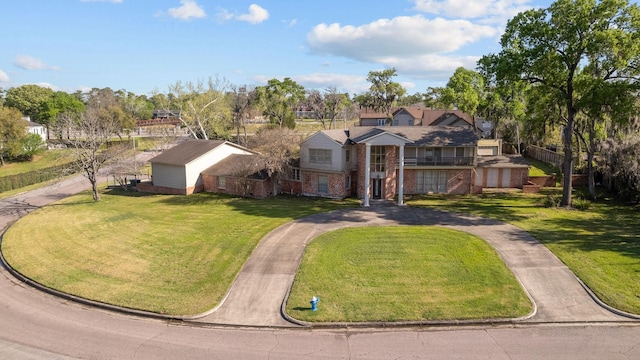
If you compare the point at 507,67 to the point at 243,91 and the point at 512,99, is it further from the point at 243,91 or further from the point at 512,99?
the point at 243,91

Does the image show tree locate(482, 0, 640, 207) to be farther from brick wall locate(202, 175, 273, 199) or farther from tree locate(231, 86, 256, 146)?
tree locate(231, 86, 256, 146)

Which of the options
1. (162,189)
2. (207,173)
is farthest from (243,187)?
(162,189)

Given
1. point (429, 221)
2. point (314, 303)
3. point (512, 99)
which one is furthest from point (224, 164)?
point (512, 99)

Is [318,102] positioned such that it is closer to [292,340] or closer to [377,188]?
[377,188]

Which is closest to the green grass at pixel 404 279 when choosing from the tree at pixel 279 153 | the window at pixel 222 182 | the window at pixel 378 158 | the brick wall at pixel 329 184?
the brick wall at pixel 329 184

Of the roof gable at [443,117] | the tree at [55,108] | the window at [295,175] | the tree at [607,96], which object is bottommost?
the window at [295,175]

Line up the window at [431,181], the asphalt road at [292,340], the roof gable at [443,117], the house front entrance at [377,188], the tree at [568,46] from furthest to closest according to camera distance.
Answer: the roof gable at [443,117] → the window at [431,181] → the house front entrance at [377,188] → the tree at [568,46] → the asphalt road at [292,340]

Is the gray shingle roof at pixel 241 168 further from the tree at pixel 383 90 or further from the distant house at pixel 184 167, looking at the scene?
the tree at pixel 383 90
